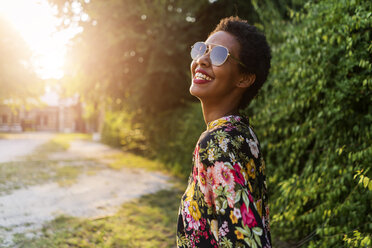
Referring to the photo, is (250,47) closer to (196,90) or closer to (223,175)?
(196,90)

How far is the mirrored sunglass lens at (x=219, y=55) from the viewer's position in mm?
1332

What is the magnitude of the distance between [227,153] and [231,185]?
12cm

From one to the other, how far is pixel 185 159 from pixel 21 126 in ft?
119

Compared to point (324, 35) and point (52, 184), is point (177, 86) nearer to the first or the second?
point (52, 184)

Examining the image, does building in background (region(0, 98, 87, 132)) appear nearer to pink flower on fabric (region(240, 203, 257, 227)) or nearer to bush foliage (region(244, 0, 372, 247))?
bush foliage (region(244, 0, 372, 247))

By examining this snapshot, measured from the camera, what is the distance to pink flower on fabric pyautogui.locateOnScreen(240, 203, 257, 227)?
98cm

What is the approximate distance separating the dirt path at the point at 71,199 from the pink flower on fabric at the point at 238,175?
353 centimetres

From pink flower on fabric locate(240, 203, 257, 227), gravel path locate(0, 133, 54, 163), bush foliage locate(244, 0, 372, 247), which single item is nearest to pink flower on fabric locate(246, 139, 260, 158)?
pink flower on fabric locate(240, 203, 257, 227)

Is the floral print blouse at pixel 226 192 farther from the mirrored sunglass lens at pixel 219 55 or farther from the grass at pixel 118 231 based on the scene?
the grass at pixel 118 231

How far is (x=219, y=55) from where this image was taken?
134 centimetres

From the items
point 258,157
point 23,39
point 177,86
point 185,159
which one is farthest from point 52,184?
point 23,39

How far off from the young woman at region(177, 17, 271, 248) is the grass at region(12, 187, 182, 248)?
8.66 feet

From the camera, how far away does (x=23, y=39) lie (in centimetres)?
A: 2136

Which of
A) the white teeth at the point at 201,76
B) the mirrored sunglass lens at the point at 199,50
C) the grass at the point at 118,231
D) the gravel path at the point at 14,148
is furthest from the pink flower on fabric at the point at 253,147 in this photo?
the gravel path at the point at 14,148
